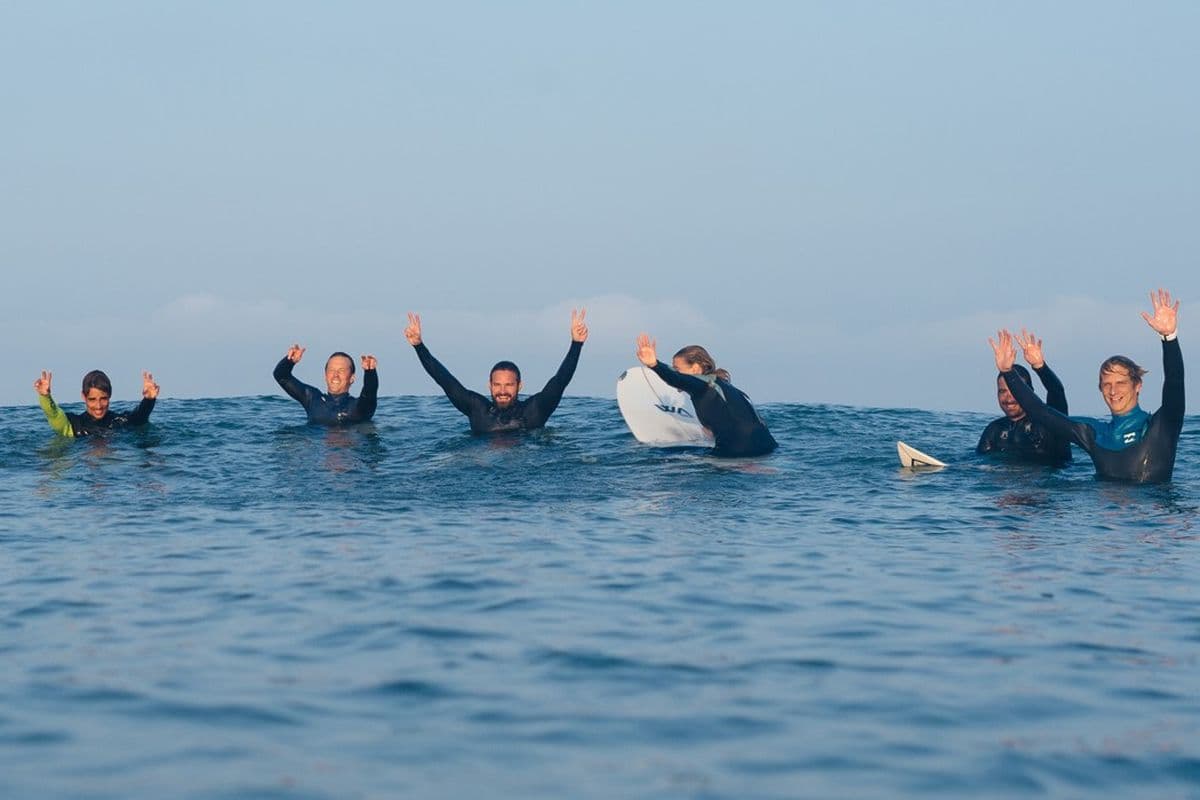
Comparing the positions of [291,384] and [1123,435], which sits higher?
[291,384]

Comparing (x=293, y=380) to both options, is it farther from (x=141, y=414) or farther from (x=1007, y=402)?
(x=1007, y=402)

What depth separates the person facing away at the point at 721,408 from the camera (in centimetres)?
1808

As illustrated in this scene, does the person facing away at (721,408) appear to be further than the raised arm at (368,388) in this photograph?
No

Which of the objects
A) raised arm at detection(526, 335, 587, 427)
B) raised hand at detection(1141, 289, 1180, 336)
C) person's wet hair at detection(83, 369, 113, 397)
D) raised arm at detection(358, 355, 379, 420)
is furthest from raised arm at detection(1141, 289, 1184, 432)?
person's wet hair at detection(83, 369, 113, 397)

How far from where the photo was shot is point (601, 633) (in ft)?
29.8

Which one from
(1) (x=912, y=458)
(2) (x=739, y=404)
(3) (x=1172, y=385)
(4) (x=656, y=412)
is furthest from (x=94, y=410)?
(3) (x=1172, y=385)

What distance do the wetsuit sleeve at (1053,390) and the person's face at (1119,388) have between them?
1.26 m

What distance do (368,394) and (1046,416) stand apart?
1093 centimetres

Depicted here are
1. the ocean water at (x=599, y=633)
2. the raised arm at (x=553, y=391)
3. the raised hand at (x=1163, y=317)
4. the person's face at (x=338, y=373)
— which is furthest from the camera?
the person's face at (x=338, y=373)

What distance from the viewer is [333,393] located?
22375 millimetres

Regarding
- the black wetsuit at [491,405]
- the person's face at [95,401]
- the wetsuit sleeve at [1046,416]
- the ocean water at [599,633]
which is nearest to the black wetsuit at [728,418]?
the ocean water at [599,633]

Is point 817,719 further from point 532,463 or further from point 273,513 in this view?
point 532,463

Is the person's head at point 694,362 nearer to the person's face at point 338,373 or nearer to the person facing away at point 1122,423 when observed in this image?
the person facing away at point 1122,423

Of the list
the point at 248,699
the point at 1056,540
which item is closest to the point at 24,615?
the point at 248,699
